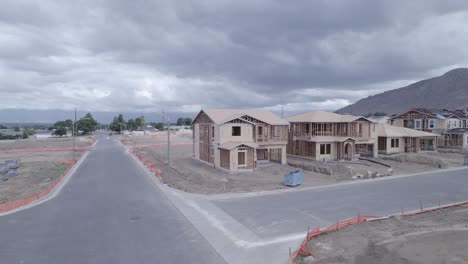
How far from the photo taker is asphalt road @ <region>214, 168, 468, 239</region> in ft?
54.5

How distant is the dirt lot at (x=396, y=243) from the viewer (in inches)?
466

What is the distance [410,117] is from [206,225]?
197ft

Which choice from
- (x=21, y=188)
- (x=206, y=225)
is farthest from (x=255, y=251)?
(x=21, y=188)

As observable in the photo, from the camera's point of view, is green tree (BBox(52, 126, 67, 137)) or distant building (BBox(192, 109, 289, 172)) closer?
distant building (BBox(192, 109, 289, 172))

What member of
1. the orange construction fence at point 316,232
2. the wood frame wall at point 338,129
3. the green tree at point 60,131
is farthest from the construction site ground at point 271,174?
the green tree at point 60,131

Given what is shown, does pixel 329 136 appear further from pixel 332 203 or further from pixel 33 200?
pixel 33 200

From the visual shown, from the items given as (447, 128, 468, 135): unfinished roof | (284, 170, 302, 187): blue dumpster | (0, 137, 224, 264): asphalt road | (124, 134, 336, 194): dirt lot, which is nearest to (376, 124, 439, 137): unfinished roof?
(447, 128, 468, 135): unfinished roof

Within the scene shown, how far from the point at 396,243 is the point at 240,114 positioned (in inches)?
1000

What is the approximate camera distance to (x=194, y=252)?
1262 centimetres

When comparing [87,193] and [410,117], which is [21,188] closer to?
[87,193]

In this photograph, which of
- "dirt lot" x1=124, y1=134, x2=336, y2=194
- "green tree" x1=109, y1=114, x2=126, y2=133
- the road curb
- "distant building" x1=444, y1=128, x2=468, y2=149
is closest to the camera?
the road curb

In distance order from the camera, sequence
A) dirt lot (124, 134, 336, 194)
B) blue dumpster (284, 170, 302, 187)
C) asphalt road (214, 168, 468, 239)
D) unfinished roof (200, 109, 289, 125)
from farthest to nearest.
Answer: unfinished roof (200, 109, 289, 125)
blue dumpster (284, 170, 302, 187)
dirt lot (124, 134, 336, 194)
asphalt road (214, 168, 468, 239)

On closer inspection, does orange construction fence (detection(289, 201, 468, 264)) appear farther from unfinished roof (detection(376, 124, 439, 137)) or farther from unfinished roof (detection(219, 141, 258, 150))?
unfinished roof (detection(376, 124, 439, 137))

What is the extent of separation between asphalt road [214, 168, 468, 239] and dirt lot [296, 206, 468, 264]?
194 cm
